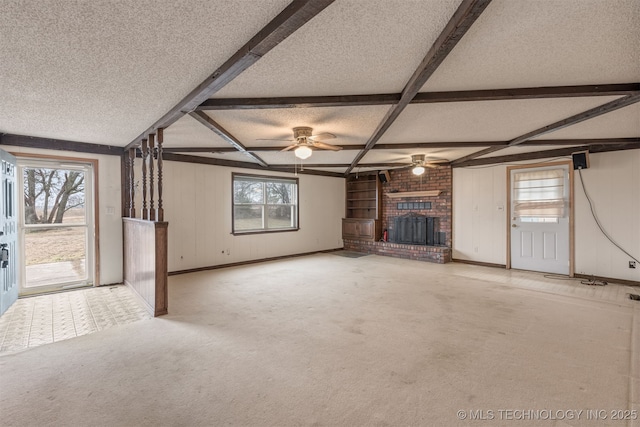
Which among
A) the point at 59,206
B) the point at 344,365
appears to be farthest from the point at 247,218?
the point at 344,365

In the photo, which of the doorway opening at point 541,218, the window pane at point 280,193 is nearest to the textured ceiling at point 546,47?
the doorway opening at point 541,218

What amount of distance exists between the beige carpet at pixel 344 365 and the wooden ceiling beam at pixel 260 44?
2202mm

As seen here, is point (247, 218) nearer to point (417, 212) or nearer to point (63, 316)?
point (63, 316)

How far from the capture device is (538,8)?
158 centimetres

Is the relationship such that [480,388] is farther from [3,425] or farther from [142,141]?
[142,141]

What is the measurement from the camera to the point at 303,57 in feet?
6.75

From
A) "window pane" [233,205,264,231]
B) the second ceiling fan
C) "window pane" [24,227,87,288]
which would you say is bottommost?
"window pane" [24,227,87,288]

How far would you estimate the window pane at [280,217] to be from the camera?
717 centimetres

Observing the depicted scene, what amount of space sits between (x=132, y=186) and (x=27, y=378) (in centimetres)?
318

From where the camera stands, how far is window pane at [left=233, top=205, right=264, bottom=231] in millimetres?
6551

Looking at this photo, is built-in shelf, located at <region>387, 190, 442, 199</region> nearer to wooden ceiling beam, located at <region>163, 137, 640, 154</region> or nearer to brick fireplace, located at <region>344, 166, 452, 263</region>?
brick fireplace, located at <region>344, 166, 452, 263</region>

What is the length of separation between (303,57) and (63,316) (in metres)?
3.86

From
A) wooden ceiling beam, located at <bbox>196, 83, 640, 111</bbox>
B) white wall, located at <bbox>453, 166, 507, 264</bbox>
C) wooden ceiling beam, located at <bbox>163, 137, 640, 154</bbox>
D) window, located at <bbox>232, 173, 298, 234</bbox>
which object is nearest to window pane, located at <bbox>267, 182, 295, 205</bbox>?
window, located at <bbox>232, 173, 298, 234</bbox>

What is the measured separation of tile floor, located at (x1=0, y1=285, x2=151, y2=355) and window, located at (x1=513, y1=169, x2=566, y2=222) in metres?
6.48
